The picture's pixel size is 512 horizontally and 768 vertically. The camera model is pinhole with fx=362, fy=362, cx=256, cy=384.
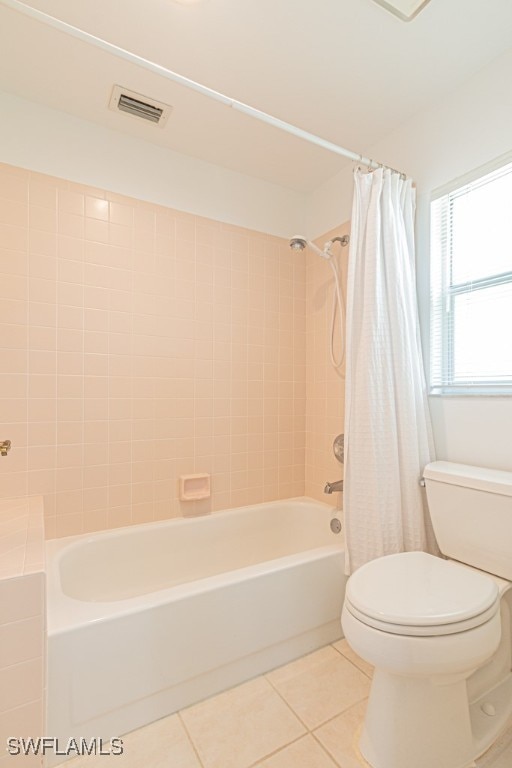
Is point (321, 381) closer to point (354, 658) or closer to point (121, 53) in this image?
point (354, 658)

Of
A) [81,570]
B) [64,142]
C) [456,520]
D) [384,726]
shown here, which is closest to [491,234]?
[456,520]

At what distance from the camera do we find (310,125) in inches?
69.7

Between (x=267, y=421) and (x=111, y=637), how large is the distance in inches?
52.8

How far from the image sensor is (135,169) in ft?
5.99

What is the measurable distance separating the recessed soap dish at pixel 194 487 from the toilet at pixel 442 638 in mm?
1000

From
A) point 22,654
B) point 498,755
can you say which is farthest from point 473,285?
point 22,654

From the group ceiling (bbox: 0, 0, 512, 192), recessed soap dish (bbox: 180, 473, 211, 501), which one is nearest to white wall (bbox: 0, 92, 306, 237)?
ceiling (bbox: 0, 0, 512, 192)

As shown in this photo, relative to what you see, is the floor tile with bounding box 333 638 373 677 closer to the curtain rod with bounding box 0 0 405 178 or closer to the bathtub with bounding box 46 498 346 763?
the bathtub with bounding box 46 498 346 763

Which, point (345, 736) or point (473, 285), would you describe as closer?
point (345, 736)

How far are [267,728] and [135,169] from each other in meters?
2.38

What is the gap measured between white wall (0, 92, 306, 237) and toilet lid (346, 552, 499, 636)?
6.23 ft

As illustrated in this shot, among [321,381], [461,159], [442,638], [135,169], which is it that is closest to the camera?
[442,638]

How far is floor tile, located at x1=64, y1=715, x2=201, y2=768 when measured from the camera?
1054 mm

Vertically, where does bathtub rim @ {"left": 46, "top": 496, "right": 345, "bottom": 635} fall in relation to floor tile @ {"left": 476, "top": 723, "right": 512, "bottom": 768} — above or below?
above
